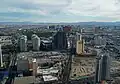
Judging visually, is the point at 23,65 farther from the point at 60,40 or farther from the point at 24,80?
the point at 60,40

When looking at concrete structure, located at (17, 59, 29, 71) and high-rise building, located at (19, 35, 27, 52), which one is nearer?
concrete structure, located at (17, 59, 29, 71)

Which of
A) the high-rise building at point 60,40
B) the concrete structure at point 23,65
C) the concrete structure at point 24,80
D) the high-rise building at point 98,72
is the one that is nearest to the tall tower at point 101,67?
the high-rise building at point 98,72

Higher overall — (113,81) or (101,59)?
(101,59)

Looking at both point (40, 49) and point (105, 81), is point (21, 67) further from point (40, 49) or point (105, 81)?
point (40, 49)

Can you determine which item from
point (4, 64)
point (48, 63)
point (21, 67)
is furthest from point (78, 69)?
point (4, 64)

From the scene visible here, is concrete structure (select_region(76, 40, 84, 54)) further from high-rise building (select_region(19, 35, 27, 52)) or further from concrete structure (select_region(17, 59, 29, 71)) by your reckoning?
concrete structure (select_region(17, 59, 29, 71))

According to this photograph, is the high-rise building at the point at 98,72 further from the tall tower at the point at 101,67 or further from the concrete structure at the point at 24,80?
the concrete structure at the point at 24,80

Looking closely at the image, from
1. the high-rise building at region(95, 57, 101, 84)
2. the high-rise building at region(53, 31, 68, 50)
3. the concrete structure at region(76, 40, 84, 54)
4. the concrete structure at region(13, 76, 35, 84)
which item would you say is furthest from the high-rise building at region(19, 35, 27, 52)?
the high-rise building at region(95, 57, 101, 84)

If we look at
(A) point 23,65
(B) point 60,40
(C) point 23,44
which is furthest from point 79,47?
(A) point 23,65

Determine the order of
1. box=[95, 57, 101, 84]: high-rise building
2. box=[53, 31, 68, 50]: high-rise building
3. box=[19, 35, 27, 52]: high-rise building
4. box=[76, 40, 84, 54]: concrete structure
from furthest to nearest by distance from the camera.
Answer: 1. box=[53, 31, 68, 50]: high-rise building
2. box=[19, 35, 27, 52]: high-rise building
3. box=[76, 40, 84, 54]: concrete structure
4. box=[95, 57, 101, 84]: high-rise building
